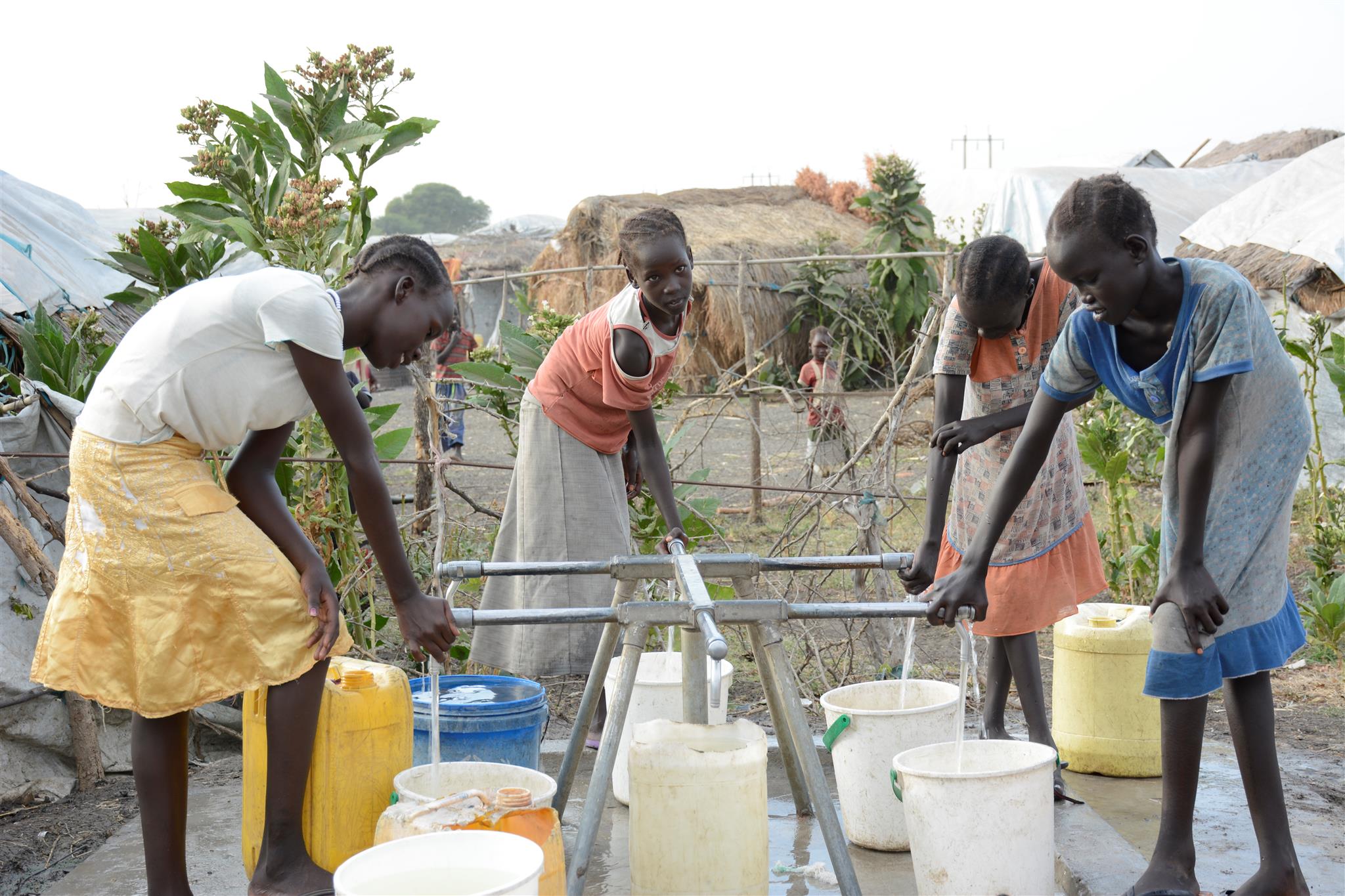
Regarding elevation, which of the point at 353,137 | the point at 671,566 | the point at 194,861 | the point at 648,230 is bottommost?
the point at 194,861

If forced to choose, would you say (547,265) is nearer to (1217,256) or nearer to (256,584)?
(1217,256)

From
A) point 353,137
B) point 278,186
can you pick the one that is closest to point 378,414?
point 278,186

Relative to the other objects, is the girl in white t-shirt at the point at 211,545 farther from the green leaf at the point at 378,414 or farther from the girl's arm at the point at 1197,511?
the green leaf at the point at 378,414

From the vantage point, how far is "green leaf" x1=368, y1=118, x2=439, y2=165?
4.35 metres

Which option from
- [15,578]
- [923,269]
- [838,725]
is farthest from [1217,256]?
[15,578]

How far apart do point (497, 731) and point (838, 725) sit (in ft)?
2.68

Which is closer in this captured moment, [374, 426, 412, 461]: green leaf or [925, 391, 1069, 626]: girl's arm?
[925, 391, 1069, 626]: girl's arm

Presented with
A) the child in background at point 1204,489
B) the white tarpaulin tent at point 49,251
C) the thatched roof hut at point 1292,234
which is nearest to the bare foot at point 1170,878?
the child in background at point 1204,489

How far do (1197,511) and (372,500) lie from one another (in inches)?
64.2

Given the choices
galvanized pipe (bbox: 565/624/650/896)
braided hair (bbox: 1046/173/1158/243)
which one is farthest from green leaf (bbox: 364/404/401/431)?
braided hair (bbox: 1046/173/1158/243)

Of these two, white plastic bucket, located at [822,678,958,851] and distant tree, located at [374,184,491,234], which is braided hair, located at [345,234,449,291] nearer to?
white plastic bucket, located at [822,678,958,851]

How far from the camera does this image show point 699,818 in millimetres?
2338

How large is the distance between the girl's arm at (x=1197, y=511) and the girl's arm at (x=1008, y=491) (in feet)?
1.00

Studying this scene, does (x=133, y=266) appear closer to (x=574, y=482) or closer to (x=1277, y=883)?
(x=574, y=482)
